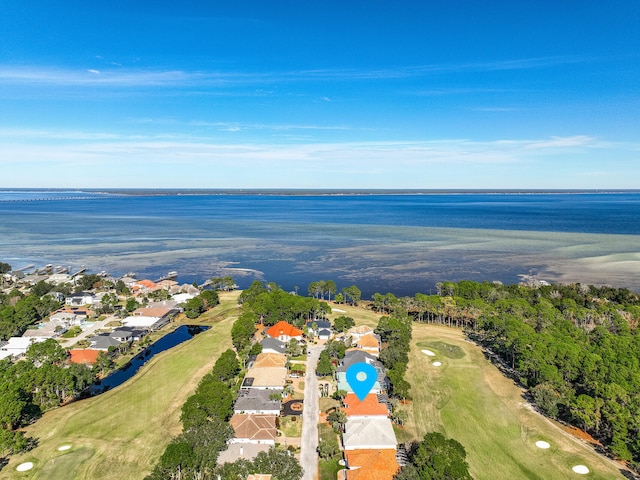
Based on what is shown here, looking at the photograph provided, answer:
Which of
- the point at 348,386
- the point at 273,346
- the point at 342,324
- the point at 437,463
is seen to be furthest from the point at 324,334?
the point at 437,463

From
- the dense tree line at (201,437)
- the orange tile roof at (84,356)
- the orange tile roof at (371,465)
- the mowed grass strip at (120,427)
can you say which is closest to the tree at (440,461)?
the orange tile roof at (371,465)

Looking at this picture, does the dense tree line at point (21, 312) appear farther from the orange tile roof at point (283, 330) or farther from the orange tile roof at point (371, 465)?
the orange tile roof at point (371, 465)

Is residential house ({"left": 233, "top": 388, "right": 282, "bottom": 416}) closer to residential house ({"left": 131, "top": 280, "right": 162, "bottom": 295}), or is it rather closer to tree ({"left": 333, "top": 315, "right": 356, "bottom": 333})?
tree ({"left": 333, "top": 315, "right": 356, "bottom": 333})

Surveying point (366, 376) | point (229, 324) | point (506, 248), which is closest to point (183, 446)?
point (366, 376)

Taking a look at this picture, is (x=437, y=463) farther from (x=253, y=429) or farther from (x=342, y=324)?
(x=342, y=324)

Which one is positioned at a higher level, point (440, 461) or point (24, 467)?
point (440, 461)

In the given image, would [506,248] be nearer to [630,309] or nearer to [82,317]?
[630,309]
